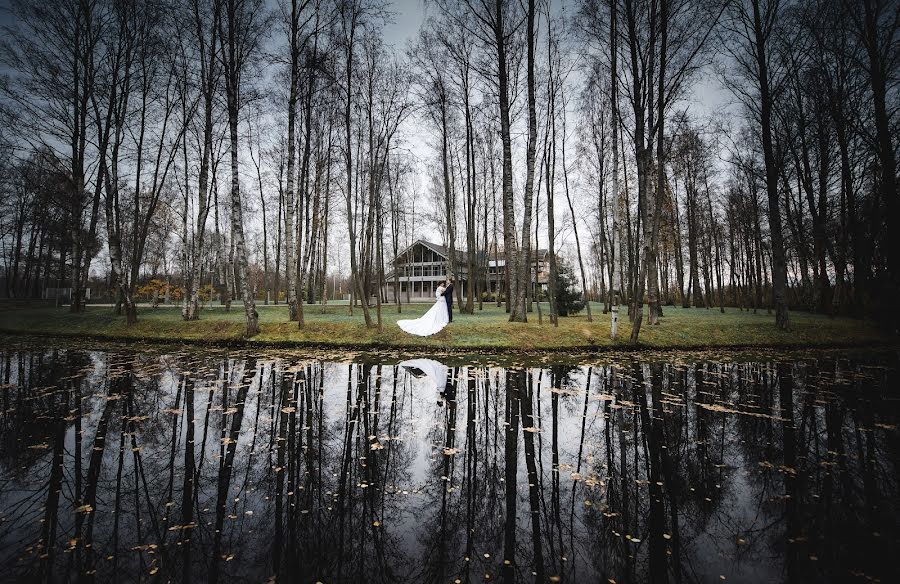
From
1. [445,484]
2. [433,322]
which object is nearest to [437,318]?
[433,322]

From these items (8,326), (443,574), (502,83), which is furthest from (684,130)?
(8,326)

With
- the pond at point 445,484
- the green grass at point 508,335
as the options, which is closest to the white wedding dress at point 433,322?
the green grass at point 508,335

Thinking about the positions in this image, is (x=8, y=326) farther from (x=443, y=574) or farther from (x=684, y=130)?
(x=684, y=130)

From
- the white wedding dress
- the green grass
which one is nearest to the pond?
the green grass

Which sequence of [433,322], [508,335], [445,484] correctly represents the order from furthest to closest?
[433,322] → [508,335] → [445,484]

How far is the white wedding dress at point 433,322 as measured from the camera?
46.1ft

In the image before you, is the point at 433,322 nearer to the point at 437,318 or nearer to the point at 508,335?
the point at 437,318

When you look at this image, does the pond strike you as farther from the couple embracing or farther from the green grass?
the couple embracing

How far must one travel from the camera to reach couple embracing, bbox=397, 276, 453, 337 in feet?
45.9

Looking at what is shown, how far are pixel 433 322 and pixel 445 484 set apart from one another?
10.8 meters

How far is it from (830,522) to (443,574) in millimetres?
3361

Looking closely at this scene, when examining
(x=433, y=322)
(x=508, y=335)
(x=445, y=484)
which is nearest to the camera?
(x=445, y=484)

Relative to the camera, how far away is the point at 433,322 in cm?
1438

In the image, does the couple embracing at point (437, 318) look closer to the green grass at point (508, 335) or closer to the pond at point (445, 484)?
the green grass at point (508, 335)
